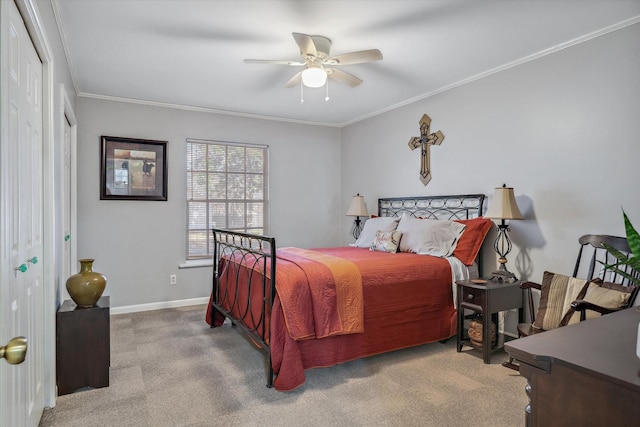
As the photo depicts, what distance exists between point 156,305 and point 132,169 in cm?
163

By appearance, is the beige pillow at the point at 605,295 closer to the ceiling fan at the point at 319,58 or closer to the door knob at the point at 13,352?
the ceiling fan at the point at 319,58

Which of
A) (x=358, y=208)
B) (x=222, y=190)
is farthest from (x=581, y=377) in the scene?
(x=222, y=190)

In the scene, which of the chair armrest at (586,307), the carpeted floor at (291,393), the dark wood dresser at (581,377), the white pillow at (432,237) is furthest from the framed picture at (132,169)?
the dark wood dresser at (581,377)

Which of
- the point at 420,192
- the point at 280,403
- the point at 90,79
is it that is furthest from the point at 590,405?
the point at 90,79

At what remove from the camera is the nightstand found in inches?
119

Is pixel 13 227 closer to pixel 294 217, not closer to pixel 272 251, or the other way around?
pixel 272 251

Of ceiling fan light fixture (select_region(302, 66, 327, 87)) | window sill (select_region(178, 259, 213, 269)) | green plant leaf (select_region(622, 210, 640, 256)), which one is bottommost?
window sill (select_region(178, 259, 213, 269))

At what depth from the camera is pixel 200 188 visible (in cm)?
499

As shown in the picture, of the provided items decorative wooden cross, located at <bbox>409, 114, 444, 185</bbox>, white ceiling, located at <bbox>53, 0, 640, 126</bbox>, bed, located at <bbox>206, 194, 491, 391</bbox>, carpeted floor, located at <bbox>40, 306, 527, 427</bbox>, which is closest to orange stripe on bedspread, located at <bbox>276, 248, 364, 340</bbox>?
bed, located at <bbox>206, 194, 491, 391</bbox>

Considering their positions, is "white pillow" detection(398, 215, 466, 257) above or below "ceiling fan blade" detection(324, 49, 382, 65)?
below

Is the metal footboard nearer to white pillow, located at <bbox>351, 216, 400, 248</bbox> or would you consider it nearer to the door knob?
white pillow, located at <bbox>351, 216, 400, 248</bbox>

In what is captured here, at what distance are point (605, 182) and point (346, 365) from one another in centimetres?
234

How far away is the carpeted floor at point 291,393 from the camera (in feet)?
7.32

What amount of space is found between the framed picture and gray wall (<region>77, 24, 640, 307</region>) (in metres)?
0.09
